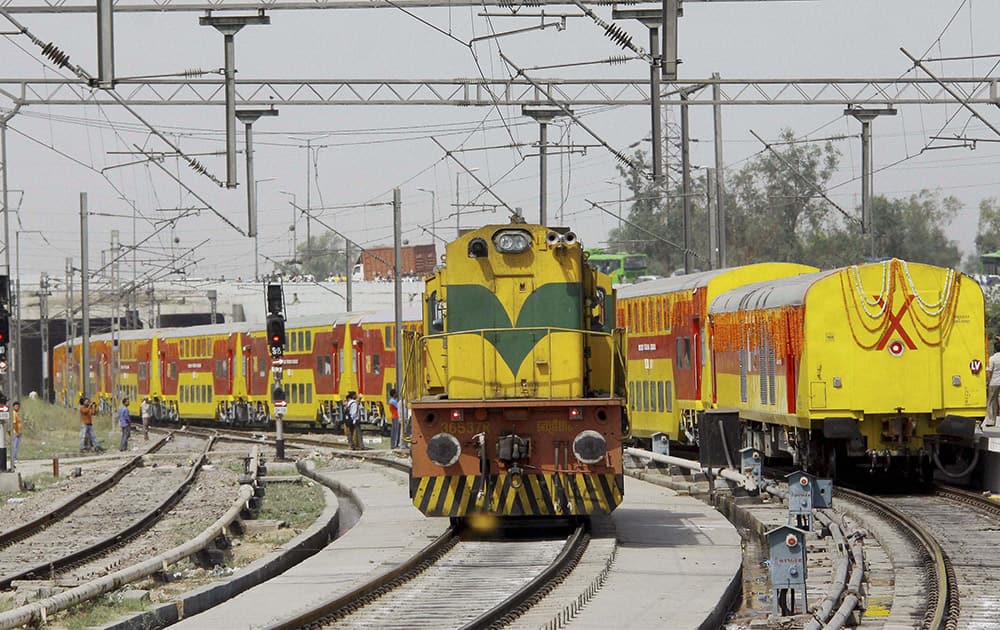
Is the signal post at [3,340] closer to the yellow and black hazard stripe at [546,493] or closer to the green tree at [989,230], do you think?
the yellow and black hazard stripe at [546,493]

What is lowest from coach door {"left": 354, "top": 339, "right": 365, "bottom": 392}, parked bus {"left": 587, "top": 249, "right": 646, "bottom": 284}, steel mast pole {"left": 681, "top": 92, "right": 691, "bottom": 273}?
coach door {"left": 354, "top": 339, "right": 365, "bottom": 392}

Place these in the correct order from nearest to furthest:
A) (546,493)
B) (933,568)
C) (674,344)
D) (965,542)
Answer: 1. (933,568)
2. (965,542)
3. (546,493)
4. (674,344)

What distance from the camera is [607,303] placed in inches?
730

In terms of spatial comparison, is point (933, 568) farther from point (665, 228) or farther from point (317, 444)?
point (665, 228)

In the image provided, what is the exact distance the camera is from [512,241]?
710 inches

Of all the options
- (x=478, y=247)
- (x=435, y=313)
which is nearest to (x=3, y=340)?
(x=435, y=313)

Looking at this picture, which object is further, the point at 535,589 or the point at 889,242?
the point at 889,242

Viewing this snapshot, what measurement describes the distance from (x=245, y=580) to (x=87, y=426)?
32152mm

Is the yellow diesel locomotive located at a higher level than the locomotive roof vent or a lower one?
lower

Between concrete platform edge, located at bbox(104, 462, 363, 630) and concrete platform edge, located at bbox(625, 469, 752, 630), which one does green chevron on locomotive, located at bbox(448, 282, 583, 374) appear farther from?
concrete platform edge, located at bbox(625, 469, 752, 630)

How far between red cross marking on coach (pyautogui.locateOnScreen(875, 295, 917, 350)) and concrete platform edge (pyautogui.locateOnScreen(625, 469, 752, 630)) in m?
3.10

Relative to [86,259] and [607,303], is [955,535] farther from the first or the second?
[86,259]

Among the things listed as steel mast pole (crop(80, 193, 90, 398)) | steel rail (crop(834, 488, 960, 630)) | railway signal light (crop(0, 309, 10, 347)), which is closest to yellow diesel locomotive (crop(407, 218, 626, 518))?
steel rail (crop(834, 488, 960, 630))

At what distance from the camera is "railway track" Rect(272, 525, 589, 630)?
41.1ft
